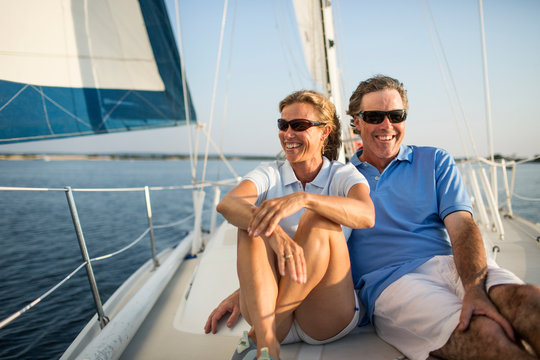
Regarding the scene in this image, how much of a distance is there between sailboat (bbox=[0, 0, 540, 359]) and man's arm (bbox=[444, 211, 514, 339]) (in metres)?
0.38

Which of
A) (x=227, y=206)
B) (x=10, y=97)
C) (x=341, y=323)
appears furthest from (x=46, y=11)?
(x=341, y=323)

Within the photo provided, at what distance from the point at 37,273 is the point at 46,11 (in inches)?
184

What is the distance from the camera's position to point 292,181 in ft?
5.11

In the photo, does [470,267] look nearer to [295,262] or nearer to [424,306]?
[424,306]

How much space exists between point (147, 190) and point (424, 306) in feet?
8.29

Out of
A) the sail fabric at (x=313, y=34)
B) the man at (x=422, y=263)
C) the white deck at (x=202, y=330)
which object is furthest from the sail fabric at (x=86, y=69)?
the man at (x=422, y=263)

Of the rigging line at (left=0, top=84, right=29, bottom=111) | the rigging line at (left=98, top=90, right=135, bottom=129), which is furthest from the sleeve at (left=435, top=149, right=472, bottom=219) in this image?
the rigging line at (left=98, top=90, right=135, bottom=129)

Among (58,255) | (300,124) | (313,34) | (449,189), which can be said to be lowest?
→ (58,255)

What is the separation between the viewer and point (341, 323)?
133cm

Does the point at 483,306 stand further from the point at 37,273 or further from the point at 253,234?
the point at 37,273

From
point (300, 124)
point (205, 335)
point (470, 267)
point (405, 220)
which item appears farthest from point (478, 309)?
point (205, 335)

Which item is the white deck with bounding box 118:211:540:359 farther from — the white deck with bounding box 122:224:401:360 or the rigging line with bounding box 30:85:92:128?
the rigging line with bounding box 30:85:92:128

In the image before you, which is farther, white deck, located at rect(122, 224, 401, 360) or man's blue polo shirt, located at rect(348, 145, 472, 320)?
man's blue polo shirt, located at rect(348, 145, 472, 320)

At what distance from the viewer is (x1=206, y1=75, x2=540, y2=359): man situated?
1.02 m
